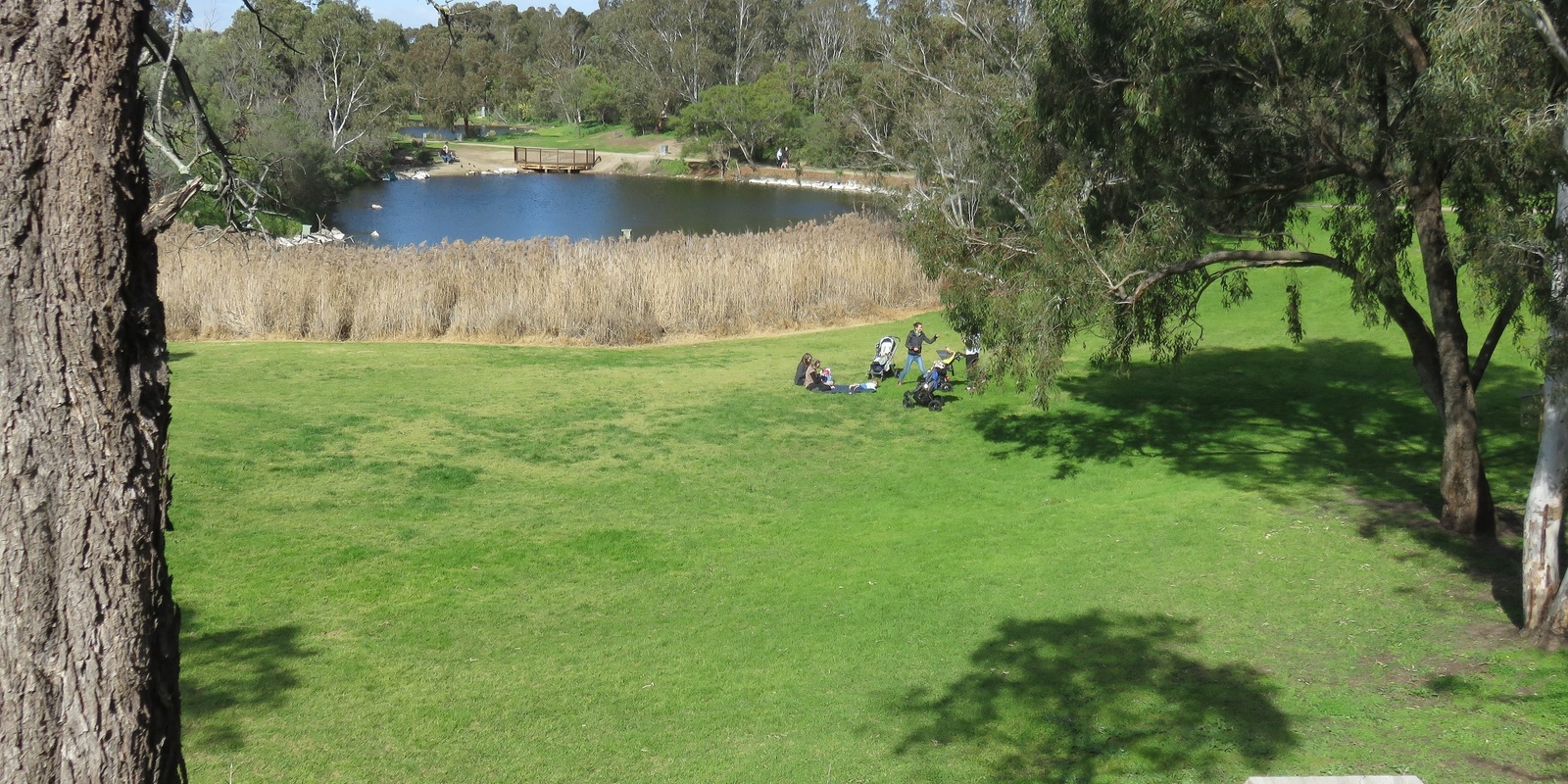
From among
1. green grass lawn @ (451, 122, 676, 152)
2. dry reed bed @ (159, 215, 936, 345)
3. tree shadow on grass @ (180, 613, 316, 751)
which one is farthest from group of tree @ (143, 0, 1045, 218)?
tree shadow on grass @ (180, 613, 316, 751)

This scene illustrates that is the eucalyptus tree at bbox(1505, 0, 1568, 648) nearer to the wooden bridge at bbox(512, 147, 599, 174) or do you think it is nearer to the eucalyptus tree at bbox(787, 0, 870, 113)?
the eucalyptus tree at bbox(787, 0, 870, 113)

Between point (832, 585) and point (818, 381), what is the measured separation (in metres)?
7.07

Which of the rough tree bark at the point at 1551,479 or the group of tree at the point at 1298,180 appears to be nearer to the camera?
the rough tree bark at the point at 1551,479

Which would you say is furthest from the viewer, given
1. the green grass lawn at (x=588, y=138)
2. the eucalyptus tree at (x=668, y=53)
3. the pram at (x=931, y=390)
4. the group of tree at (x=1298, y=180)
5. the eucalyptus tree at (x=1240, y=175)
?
the eucalyptus tree at (x=668, y=53)

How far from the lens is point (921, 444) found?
571 inches

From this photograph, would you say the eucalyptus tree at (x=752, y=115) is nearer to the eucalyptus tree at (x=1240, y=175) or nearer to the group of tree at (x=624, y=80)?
the group of tree at (x=624, y=80)

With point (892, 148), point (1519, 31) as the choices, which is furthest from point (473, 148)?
point (1519, 31)

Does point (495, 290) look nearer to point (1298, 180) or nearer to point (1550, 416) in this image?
point (1298, 180)

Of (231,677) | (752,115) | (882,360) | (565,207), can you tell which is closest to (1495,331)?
(882,360)

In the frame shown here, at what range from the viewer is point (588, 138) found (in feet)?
281

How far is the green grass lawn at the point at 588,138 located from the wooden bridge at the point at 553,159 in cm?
312

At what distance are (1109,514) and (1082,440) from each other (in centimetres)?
307

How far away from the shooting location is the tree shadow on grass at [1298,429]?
473 inches

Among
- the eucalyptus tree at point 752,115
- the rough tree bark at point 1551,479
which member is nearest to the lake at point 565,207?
the eucalyptus tree at point 752,115
